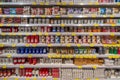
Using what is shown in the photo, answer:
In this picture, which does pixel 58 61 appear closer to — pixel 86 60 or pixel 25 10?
pixel 86 60

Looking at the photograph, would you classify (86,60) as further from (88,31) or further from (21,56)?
(21,56)

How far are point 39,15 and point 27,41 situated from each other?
0.66 meters

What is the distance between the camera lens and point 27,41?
4.09 metres

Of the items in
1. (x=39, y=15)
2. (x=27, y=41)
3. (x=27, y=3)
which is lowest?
(x=27, y=41)

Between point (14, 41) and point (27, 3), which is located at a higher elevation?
point (27, 3)

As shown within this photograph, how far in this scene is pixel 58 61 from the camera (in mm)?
4129

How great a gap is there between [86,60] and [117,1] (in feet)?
4.88

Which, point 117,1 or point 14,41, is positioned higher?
point 117,1

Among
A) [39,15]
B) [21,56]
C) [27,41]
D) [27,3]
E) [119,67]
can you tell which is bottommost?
[119,67]

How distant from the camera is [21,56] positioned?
406 centimetres

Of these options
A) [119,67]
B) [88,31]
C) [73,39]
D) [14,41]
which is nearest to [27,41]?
[14,41]

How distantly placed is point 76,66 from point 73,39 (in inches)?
24.1

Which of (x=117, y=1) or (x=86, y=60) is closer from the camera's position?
(x=117, y=1)

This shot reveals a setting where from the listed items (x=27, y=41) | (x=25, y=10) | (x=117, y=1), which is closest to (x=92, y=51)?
(x=117, y=1)
